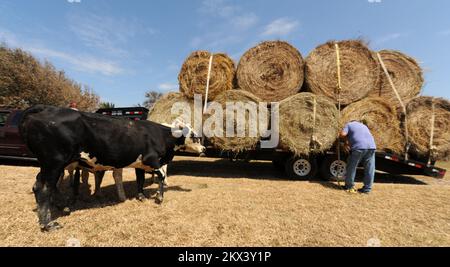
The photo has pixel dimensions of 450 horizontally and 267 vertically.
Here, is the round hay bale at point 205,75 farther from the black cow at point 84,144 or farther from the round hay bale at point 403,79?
the round hay bale at point 403,79

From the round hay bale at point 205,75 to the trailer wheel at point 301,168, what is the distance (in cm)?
264

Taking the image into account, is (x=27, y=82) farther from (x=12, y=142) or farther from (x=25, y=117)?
(x=25, y=117)

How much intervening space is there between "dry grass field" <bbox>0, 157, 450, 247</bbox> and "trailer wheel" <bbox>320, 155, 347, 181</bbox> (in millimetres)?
690

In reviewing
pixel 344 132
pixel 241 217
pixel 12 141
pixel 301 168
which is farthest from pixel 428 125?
pixel 12 141

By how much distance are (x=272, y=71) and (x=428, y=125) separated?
153 inches

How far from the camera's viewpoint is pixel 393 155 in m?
6.13

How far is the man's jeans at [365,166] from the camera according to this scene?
5445 millimetres

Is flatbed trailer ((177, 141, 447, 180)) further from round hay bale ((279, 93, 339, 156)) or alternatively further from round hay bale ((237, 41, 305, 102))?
round hay bale ((237, 41, 305, 102))

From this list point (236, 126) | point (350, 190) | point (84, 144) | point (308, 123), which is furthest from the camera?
point (236, 126)

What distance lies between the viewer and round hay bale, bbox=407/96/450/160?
588cm

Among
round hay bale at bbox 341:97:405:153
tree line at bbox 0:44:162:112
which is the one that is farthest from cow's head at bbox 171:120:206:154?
tree line at bbox 0:44:162:112

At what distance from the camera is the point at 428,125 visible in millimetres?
5891

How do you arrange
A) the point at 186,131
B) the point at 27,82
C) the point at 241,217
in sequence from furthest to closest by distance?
the point at 27,82
the point at 186,131
the point at 241,217
